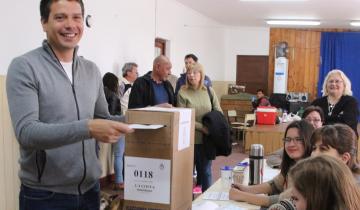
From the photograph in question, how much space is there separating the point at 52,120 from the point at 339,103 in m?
3.24

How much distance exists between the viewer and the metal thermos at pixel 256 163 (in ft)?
8.09

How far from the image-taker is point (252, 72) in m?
12.0

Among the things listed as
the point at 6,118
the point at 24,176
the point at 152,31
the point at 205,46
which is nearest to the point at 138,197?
the point at 24,176

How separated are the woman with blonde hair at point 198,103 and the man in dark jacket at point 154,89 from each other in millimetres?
150

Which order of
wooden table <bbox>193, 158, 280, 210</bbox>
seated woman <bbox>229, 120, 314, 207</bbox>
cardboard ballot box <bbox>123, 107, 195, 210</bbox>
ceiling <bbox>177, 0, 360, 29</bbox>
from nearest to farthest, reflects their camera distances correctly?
cardboard ballot box <bbox>123, 107, 195, 210</bbox>
wooden table <bbox>193, 158, 280, 210</bbox>
seated woman <bbox>229, 120, 314, 207</bbox>
ceiling <bbox>177, 0, 360, 29</bbox>

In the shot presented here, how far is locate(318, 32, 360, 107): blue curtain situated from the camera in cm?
1129

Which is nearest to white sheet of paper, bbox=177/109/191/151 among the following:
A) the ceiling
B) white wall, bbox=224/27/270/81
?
the ceiling

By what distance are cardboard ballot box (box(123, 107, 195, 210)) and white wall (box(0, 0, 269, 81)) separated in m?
2.42

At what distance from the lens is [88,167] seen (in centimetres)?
153

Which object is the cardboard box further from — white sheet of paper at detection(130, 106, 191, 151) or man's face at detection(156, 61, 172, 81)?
white sheet of paper at detection(130, 106, 191, 151)

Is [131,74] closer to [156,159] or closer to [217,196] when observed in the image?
[217,196]

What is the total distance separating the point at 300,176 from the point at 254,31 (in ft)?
35.8

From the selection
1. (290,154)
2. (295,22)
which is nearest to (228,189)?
(290,154)

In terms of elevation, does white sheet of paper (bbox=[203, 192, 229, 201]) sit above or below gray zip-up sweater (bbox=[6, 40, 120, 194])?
below
